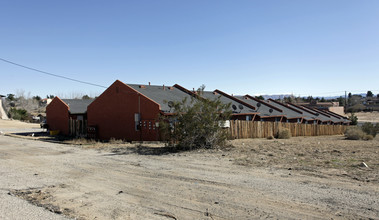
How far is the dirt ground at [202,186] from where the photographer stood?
6.66m

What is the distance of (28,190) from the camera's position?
891 cm

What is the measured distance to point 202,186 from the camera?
8906 millimetres

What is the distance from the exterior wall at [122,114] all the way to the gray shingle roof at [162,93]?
3.19ft

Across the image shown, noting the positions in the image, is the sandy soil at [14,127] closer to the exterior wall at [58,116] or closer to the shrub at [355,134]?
the exterior wall at [58,116]

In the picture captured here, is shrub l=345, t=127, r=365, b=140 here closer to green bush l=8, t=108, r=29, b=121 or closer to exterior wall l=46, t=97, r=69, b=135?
exterior wall l=46, t=97, r=69, b=135

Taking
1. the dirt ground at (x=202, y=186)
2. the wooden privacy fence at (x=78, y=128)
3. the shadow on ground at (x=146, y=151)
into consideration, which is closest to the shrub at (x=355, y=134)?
the dirt ground at (x=202, y=186)

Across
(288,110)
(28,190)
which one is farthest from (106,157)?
(288,110)

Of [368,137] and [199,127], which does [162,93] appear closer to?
[199,127]

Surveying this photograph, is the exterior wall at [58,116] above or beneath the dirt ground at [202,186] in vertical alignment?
above

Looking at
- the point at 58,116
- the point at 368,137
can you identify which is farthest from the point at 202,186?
the point at 58,116

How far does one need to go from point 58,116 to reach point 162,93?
45.4ft

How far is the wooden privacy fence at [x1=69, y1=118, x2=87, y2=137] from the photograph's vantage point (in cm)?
3000

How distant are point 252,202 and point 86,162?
9149 mm

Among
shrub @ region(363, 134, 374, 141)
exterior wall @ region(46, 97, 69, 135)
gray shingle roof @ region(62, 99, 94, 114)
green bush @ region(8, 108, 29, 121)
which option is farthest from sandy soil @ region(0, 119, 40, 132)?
shrub @ region(363, 134, 374, 141)
